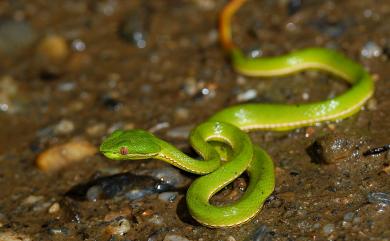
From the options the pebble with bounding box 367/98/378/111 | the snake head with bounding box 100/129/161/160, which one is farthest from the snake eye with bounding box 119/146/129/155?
the pebble with bounding box 367/98/378/111

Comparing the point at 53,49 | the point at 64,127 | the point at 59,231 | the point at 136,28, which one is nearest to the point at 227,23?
the point at 136,28

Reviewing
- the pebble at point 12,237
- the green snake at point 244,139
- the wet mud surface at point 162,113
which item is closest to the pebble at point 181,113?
the wet mud surface at point 162,113

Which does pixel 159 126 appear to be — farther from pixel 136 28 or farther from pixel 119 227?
pixel 136 28

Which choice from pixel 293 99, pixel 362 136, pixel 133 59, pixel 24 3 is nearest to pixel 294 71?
pixel 293 99

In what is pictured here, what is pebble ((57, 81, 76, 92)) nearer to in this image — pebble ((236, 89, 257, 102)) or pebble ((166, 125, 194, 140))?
pebble ((166, 125, 194, 140))

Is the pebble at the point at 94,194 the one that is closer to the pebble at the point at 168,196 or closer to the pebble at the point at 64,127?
the pebble at the point at 168,196

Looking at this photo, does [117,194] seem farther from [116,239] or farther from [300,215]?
[300,215]
